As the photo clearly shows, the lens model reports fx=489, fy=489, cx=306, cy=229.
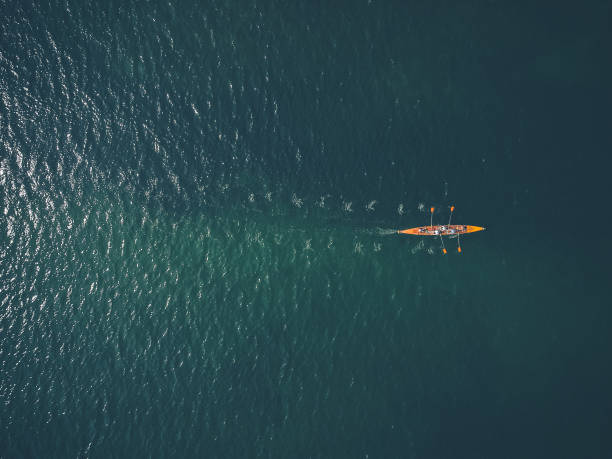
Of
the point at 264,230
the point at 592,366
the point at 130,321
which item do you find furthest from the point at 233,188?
the point at 592,366

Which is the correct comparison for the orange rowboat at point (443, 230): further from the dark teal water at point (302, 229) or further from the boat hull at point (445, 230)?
the dark teal water at point (302, 229)

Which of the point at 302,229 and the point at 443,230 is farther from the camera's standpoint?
the point at 302,229

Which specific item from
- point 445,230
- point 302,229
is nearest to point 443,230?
point 445,230

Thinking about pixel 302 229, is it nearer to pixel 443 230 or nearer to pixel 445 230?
pixel 443 230

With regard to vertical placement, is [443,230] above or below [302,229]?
below

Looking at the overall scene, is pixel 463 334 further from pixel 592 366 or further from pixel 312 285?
Answer: pixel 312 285

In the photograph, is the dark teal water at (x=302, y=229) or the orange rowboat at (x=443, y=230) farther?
the orange rowboat at (x=443, y=230)

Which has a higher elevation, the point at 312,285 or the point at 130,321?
the point at 312,285

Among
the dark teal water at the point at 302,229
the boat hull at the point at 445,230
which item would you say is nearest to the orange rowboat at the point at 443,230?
the boat hull at the point at 445,230
